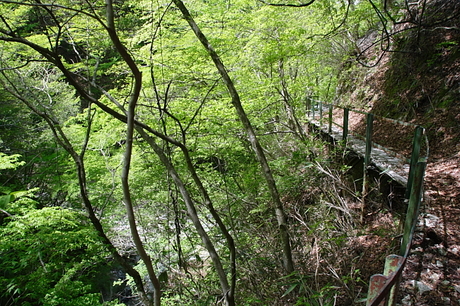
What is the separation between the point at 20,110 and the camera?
1123 centimetres

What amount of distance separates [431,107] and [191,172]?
580cm

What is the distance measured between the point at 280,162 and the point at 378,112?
378cm

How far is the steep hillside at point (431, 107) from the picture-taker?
2.95m

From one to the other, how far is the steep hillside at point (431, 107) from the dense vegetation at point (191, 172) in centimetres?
52

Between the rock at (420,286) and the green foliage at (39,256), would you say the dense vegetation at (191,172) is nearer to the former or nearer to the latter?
the green foliage at (39,256)

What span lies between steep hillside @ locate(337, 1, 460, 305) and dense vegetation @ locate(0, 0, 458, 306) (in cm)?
52

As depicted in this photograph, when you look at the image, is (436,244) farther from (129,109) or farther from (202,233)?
(129,109)

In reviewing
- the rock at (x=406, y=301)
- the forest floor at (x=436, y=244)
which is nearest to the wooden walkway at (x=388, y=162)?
the forest floor at (x=436, y=244)

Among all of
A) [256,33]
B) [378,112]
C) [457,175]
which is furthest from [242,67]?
[457,175]

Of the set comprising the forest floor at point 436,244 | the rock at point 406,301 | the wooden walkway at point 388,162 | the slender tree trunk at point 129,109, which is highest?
the slender tree trunk at point 129,109

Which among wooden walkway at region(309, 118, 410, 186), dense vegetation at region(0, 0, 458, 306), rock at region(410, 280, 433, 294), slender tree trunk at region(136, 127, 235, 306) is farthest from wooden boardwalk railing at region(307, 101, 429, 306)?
slender tree trunk at region(136, 127, 235, 306)

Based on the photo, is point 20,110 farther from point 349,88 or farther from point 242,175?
point 349,88

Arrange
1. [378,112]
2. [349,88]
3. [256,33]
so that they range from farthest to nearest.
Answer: [349,88], [378,112], [256,33]

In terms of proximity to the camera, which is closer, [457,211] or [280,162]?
[457,211]
